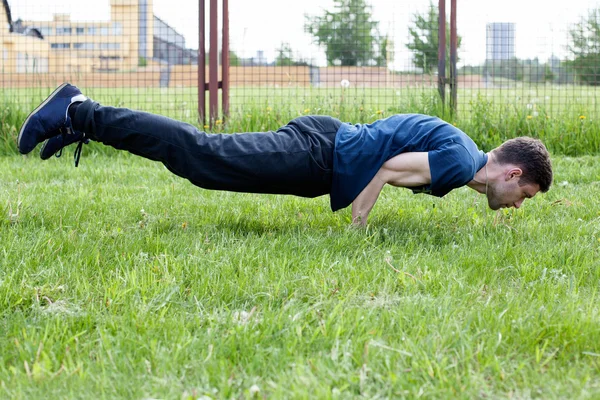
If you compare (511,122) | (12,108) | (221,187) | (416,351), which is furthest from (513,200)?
(12,108)

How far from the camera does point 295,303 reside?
8.78ft

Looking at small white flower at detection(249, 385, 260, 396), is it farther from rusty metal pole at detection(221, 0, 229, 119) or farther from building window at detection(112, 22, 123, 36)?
building window at detection(112, 22, 123, 36)

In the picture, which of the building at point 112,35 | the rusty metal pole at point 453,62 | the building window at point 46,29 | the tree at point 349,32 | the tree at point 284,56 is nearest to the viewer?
the rusty metal pole at point 453,62

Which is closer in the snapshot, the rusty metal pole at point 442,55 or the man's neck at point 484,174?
the man's neck at point 484,174

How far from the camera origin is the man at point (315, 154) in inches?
152

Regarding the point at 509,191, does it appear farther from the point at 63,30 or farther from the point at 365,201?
the point at 63,30

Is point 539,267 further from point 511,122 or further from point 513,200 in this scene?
point 511,122

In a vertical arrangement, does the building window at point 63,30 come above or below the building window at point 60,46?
above

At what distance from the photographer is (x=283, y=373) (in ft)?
6.75

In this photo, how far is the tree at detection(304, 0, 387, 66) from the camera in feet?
28.6

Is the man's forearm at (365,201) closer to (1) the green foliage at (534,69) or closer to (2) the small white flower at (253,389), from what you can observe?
(2) the small white flower at (253,389)

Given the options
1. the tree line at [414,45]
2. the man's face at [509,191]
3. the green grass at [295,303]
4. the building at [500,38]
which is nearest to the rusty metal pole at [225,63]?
the tree line at [414,45]

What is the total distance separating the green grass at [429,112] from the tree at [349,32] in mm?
584

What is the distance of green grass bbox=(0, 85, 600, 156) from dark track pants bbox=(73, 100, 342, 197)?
3691mm
